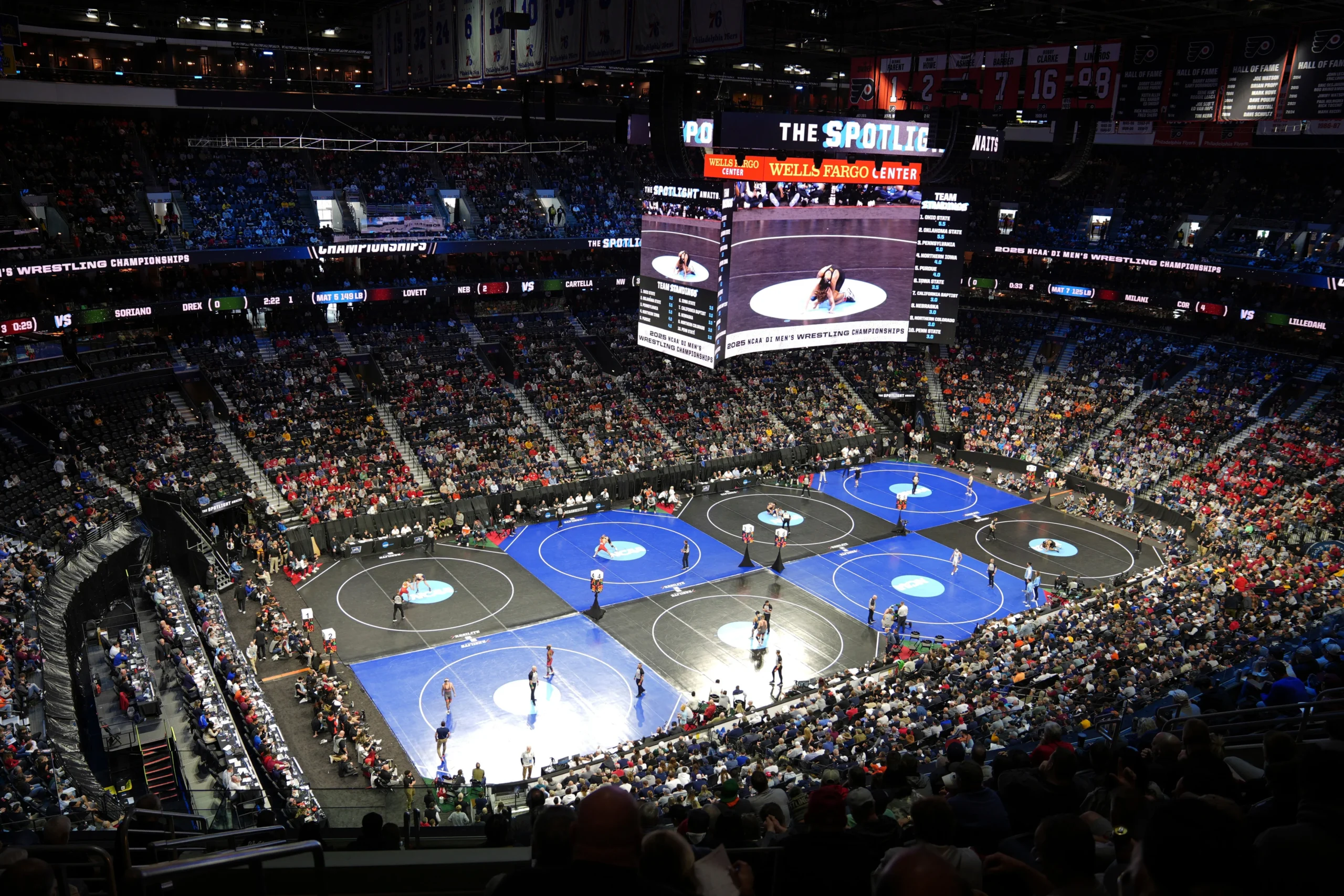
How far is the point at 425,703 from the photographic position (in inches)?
1005

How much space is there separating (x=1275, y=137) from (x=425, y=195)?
41.0m

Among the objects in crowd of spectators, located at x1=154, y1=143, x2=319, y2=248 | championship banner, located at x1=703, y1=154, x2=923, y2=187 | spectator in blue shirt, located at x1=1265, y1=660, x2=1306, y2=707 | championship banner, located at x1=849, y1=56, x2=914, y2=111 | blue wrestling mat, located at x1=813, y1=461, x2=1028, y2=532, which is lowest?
blue wrestling mat, located at x1=813, y1=461, x2=1028, y2=532

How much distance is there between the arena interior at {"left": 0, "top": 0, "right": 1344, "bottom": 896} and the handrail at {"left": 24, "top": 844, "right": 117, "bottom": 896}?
0.09 m

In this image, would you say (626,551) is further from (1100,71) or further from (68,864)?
(68,864)

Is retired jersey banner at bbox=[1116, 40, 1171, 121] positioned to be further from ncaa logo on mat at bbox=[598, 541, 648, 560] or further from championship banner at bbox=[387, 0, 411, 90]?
championship banner at bbox=[387, 0, 411, 90]

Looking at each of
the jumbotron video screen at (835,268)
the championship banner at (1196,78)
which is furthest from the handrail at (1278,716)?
the championship banner at (1196,78)

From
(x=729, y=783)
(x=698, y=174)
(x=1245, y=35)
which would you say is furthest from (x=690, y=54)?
(x=1245, y=35)

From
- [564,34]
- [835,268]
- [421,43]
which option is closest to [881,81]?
[835,268]

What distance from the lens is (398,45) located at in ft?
84.6

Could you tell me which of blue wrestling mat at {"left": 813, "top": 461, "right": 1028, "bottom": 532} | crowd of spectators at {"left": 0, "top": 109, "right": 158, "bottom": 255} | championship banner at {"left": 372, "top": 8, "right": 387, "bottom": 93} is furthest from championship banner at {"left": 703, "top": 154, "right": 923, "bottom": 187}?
crowd of spectators at {"left": 0, "top": 109, "right": 158, "bottom": 255}

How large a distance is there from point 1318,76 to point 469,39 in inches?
972

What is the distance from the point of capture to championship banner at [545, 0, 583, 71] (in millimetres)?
19812

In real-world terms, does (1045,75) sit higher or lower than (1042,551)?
higher

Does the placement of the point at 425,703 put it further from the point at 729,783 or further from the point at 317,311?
the point at 317,311
